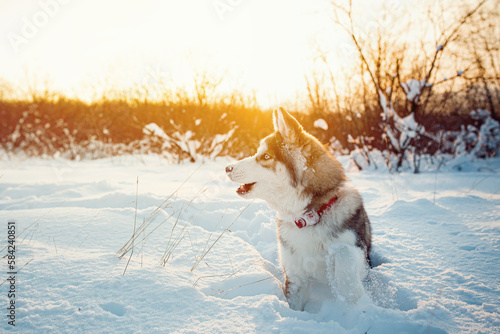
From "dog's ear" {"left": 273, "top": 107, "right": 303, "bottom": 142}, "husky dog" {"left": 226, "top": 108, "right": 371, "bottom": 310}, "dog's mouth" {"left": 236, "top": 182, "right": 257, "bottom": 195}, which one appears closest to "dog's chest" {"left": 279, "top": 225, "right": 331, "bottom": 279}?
"husky dog" {"left": 226, "top": 108, "right": 371, "bottom": 310}

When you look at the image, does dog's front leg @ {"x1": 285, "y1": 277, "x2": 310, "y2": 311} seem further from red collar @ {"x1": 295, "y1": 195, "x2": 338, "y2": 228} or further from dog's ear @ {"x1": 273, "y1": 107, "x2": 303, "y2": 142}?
dog's ear @ {"x1": 273, "y1": 107, "x2": 303, "y2": 142}

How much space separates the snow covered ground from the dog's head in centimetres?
80

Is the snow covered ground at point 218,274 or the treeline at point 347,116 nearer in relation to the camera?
the snow covered ground at point 218,274

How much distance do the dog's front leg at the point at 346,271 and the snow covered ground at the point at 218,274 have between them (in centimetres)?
9

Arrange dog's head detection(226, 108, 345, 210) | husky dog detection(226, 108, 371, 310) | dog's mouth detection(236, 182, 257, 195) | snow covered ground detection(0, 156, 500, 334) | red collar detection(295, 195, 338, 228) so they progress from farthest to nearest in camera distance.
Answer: dog's mouth detection(236, 182, 257, 195), dog's head detection(226, 108, 345, 210), red collar detection(295, 195, 338, 228), husky dog detection(226, 108, 371, 310), snow covered ground detection(0, 156, 500, 334)

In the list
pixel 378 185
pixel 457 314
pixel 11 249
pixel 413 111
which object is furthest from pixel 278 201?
pixel 413 111

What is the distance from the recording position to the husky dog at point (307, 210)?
1.98 m

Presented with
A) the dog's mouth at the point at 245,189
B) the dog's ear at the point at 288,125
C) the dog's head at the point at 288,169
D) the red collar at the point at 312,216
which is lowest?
the red collar at the point at 312,216

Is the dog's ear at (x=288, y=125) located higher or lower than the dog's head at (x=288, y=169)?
higher

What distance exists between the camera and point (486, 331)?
1.53 meters

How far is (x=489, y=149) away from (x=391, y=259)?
969 centimetres

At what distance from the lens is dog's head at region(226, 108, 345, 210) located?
225cm

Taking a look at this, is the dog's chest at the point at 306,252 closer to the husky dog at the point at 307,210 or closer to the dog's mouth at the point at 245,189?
the husky dog at the point at 307,210

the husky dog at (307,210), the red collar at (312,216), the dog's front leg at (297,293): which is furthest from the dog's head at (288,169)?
the dog's front leg at (297,293)
